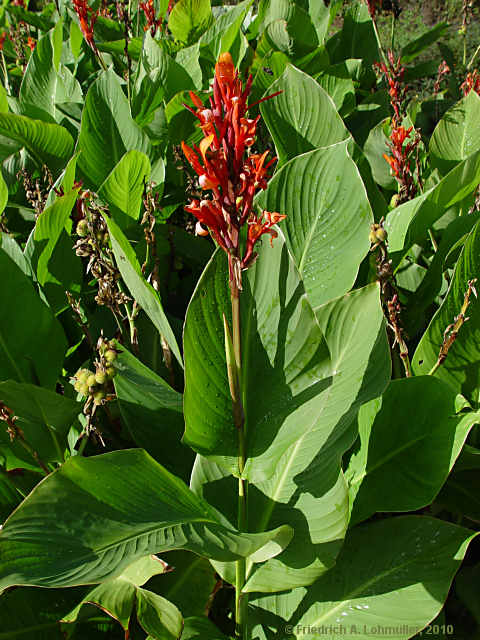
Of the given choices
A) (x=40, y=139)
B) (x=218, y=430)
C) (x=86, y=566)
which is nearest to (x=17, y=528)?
(x=86, y=566)

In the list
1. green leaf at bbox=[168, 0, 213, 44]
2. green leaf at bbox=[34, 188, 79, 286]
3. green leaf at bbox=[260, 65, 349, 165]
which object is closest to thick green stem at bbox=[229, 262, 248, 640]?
green leaf at bbox=[34, 188, 79, 286]

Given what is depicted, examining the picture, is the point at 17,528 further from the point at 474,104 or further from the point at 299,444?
the point at 474,104

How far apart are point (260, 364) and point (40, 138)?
128cm

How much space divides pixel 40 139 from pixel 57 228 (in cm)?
64

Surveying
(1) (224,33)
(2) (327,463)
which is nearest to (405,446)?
(2) (327,463)

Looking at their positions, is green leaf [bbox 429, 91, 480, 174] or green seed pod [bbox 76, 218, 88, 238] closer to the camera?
green seed pod [bbox 76, 218, 88, 238]

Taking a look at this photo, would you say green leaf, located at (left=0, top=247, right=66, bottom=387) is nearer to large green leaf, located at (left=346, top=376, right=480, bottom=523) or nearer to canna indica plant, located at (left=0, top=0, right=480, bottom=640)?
canna indica plant, located at (left=0, top=0, right=480, bottom=640)

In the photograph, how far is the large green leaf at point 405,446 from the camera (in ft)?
3.41

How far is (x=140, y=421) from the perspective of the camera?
1.16m

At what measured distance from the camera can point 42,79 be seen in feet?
7.01

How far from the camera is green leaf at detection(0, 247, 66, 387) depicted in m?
1.23

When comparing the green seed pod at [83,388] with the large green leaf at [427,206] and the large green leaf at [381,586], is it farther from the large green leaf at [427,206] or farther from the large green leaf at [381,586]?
the large green leaf at [427,206]

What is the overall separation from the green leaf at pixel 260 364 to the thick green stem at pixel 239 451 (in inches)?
1.2

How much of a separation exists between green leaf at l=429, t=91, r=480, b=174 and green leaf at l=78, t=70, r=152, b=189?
89 cm
